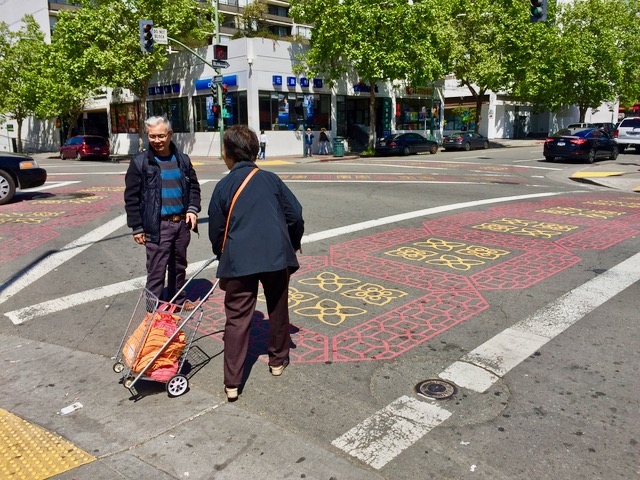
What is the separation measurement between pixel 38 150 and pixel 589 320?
5606 centimetres

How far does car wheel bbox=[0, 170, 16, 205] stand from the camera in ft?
40.0

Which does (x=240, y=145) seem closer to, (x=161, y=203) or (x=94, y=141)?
(x=161, y=203)

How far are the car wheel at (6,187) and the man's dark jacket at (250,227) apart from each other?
1048cm

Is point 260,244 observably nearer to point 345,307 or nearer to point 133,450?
point 133,450

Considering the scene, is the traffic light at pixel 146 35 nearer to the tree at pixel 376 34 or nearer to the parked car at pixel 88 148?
the tree at pixel 376 34

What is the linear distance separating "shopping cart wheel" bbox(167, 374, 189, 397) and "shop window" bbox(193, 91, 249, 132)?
28.2m

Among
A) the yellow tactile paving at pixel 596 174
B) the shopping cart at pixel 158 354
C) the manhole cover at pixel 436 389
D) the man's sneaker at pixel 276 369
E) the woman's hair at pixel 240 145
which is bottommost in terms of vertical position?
the manhole cover at pixel 436 389

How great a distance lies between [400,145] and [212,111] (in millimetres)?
11182

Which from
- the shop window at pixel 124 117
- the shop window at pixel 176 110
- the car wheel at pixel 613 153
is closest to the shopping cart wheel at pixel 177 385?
the car wheel at pixel 613 153

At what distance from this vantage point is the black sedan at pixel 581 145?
2356cm

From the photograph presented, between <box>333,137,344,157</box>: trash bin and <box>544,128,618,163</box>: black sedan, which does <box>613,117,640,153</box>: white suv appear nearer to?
<box>544,128,618,163</box>: black sedan

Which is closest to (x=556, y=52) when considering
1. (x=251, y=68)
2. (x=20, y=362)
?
(x=251, y=68)

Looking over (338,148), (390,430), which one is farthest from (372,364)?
(338,148)

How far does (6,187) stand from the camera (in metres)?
12.3
